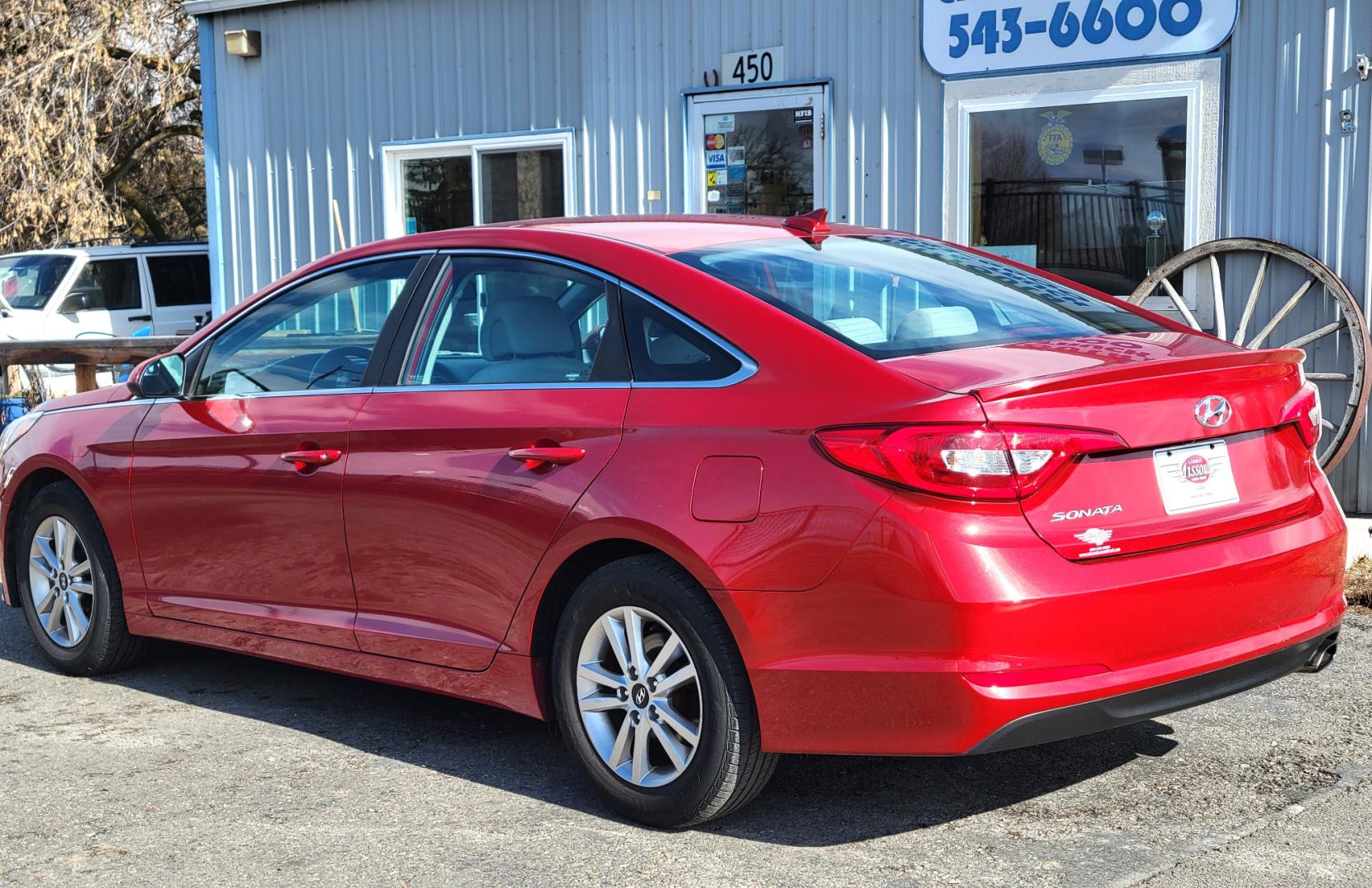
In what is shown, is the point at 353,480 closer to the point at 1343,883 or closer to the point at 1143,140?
the point at 1343,883

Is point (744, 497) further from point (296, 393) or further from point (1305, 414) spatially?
point (296, 393)

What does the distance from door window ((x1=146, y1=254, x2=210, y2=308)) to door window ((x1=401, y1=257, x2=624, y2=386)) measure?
13.5m

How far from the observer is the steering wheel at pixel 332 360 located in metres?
4.86


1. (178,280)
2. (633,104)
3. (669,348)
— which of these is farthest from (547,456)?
(178,280)

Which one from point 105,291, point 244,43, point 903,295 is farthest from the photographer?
point 105,291

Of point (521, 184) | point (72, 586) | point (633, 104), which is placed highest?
point (633, 104)

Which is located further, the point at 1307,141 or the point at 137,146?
the point at 137,146

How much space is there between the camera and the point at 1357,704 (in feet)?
16.7

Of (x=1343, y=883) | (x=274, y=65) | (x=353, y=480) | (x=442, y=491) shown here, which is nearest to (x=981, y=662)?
(x=1343, y=883)

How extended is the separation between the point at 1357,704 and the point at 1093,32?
4819 mm

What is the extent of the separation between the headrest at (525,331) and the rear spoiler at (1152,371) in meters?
1.32

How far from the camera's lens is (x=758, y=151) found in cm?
1023

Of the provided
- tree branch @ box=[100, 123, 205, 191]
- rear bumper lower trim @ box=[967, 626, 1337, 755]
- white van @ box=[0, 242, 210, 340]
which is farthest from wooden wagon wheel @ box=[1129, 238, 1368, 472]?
tree branch @ box=[100, 123, 205, 191]

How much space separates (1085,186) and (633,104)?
10.7 ft
